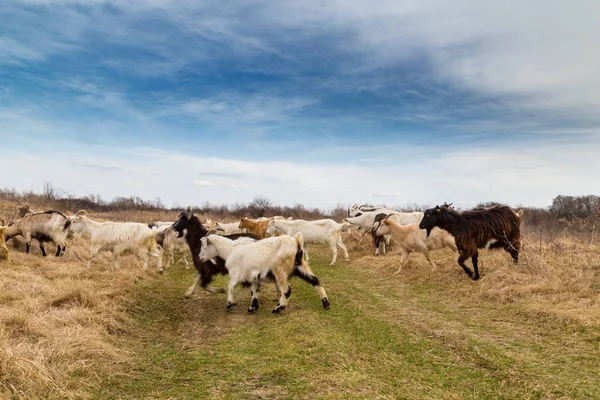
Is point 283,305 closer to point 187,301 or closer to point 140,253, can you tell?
point 187,301

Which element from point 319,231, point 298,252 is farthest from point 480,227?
point 319,231

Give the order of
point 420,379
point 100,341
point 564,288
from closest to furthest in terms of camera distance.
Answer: point 420,379 → point 100,341 → point 564,288

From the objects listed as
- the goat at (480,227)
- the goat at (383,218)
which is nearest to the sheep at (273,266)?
the goat at (480,227)

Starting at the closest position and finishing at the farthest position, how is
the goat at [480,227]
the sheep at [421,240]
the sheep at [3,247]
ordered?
the goat at [480,227] → the sheep at [3,247] → the sheep at [421,240]

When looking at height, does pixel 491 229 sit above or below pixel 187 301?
above

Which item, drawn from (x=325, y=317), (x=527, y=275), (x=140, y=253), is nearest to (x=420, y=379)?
(x=325, y=317)

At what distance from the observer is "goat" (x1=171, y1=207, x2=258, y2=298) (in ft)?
34.5

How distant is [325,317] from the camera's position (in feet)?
27.9

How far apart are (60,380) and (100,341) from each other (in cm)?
150

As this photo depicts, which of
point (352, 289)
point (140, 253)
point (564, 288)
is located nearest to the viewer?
point (564, 288)

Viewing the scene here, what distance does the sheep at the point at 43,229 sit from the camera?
52.3 ft

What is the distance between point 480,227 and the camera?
41.3 ft

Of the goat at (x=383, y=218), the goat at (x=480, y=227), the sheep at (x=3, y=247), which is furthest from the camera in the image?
the goat at (x=383, y=218)

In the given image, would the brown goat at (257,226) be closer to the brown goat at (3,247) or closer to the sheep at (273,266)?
the brown goat at (3,247)
